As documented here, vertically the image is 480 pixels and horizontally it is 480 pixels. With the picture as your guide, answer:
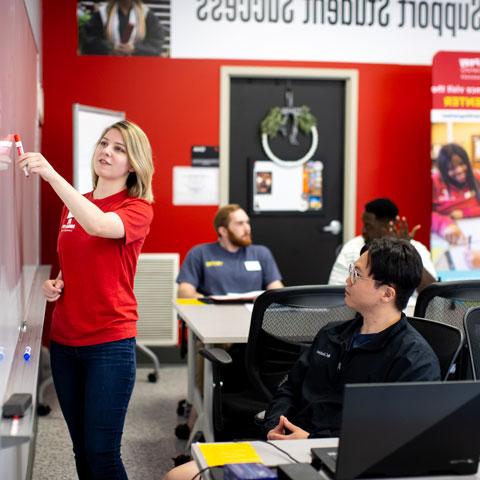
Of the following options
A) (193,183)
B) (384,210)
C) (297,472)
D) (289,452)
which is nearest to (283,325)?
(289,452)

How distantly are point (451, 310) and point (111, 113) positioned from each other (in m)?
3.36

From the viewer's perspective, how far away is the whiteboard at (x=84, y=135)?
5.29m

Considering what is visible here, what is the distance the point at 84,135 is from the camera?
5453mm

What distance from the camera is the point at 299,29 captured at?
6.25m

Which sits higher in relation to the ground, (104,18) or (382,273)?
(104,18)

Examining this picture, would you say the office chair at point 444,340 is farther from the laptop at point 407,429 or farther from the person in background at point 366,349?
the laptop at point 407,429

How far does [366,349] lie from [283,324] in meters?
0.72

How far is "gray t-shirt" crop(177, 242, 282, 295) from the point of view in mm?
4707

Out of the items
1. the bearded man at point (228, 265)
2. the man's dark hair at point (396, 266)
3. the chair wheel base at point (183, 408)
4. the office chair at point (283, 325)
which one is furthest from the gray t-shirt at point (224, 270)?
the man's dark hair at point (396, 266)

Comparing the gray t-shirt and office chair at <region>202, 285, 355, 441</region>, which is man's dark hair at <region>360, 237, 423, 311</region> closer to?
office chair at <region>202, 285, 355, 441</region>

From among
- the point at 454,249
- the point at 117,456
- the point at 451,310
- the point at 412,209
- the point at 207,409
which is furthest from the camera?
the point at 412,209

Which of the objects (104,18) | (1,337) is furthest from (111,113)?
(1,337)

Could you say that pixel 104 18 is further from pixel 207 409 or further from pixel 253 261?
pixel 207 409

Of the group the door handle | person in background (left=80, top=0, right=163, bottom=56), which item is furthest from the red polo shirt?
the door handle
